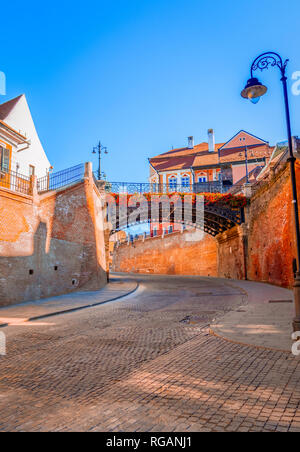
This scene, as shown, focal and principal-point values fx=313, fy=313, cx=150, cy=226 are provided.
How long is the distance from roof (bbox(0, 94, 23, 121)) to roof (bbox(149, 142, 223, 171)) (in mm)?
30504

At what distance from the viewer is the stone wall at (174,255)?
43312 millimetres

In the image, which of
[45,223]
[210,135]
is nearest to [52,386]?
[45,223]

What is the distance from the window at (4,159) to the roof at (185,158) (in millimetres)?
35421

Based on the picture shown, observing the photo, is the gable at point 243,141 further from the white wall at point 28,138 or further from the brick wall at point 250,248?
the white wall at point 28,138

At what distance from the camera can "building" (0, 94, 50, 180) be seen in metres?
20.0

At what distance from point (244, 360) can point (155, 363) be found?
1.64 meters

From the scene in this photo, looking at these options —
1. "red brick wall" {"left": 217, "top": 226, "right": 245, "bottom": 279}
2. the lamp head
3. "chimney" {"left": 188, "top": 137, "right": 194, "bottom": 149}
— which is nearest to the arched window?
"chimney" {"left": 188, "top": 137, "right": 194, "bottom": 149}

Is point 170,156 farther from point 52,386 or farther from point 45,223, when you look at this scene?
point 52,386

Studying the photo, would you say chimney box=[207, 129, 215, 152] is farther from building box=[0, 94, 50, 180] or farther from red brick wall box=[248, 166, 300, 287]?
building box=[0, 94, 50, 180]

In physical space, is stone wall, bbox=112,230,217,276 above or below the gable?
below

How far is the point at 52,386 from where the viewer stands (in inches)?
184

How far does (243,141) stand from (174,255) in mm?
21009

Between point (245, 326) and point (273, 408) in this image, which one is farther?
point (245, 326)

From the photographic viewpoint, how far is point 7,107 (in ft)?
86.4
